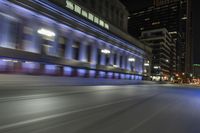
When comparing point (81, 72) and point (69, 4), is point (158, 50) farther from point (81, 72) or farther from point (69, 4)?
point (81, 72)

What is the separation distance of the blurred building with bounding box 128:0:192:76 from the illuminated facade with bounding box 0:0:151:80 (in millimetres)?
129890

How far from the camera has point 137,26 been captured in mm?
176125

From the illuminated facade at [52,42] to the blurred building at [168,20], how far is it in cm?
12989

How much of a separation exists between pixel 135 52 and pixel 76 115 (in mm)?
51504

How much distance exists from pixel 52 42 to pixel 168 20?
152m

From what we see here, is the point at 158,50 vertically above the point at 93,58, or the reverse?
the point at 158,50

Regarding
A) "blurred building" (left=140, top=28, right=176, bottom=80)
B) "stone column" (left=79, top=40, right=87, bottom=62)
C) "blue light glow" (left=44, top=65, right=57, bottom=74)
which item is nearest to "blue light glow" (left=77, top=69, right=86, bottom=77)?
"stone column" (left=79, top=40, right=87, bottom=62)

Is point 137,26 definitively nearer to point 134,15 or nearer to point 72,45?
point 134,15

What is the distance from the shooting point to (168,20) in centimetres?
16775

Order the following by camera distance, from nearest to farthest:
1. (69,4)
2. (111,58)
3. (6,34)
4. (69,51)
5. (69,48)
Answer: (6,34) → (69,51) → (69,48) → (69,4) → (111,58)

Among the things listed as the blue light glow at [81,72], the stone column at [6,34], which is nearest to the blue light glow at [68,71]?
the blue light glow at [81,72]

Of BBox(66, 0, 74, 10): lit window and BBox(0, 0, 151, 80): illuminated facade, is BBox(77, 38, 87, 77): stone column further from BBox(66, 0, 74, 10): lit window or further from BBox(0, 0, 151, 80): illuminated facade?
BBox(66, 0, 74, 10): lit window

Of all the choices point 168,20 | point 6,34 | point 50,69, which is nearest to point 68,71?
point 50,69

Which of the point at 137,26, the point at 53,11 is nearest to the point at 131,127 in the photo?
the point at 53,11
